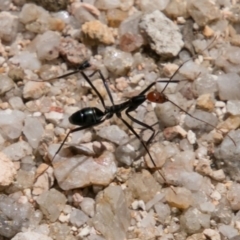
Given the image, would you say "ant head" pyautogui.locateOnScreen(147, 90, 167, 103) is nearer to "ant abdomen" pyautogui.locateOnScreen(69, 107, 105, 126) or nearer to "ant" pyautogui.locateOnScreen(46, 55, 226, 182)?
"ant" pyautogui.locateOnScreen(46, 55, 226, 182)

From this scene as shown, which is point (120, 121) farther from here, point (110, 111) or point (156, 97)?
point (156, 97)

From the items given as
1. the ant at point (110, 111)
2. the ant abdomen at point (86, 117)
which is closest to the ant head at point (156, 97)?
the ant at point (110, 111)

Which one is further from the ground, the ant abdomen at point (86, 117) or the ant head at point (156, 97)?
the ant head at point (156, 97)

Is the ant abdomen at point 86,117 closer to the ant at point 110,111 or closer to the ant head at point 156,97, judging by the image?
the ant at point 110,111

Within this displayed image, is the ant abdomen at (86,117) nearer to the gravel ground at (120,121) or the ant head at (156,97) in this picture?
the gravel ground at (120,121)

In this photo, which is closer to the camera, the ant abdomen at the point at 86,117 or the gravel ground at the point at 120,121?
the gravel ground at the point at 120,121

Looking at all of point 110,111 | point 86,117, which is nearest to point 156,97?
point 110,111

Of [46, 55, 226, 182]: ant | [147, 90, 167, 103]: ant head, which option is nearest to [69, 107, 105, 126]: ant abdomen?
[46, 55, 226, 182]: ant

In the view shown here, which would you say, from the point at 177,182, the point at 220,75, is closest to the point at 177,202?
the point at 177,182
